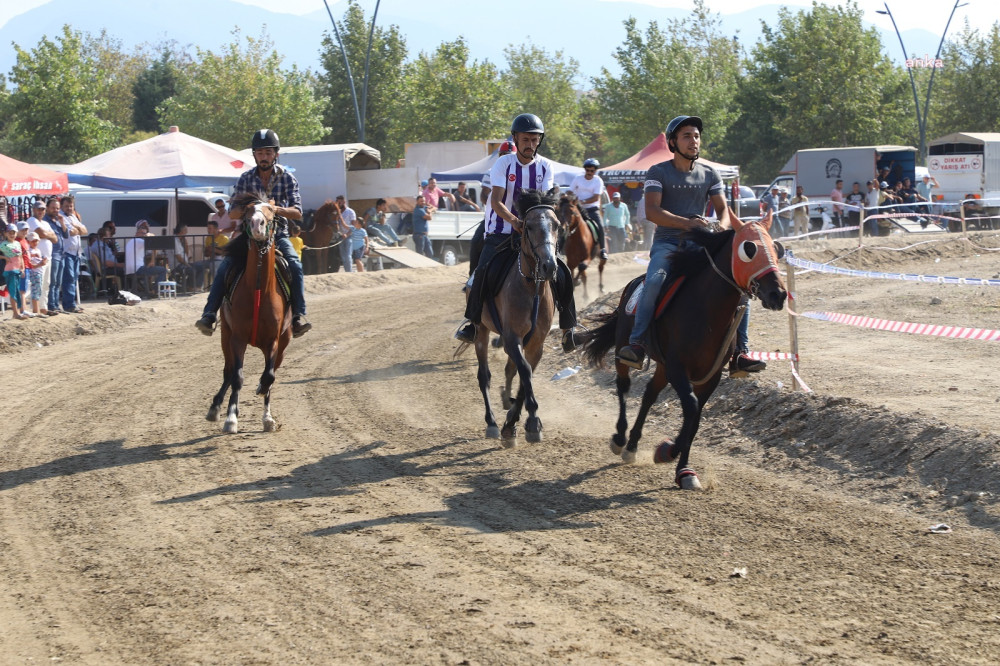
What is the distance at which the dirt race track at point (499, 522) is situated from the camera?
532 centimetres

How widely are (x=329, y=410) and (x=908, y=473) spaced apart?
6.15 m

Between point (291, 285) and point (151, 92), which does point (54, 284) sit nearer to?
point (291, 285)

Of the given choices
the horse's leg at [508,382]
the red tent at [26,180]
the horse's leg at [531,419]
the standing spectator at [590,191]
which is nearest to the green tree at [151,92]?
the red tent at [26,180]

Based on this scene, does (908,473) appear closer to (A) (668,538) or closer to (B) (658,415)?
(A) (668,538)

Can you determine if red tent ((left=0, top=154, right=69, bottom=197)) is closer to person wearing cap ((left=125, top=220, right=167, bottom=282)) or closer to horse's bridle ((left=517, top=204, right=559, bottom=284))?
person wearing cap ((left=125, top=220, right=167, bottom=282))

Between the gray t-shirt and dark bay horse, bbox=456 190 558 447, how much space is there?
1.11m

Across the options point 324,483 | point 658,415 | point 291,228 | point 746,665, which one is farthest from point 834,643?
point 291,228

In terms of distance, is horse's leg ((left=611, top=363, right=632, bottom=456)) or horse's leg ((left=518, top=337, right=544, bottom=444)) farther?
horse's leg ((left=518, top=337, right=544, bottom=444))

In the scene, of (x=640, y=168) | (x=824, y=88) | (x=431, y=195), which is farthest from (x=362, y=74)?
(x=431, y=195)

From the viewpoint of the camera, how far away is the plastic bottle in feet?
43.7

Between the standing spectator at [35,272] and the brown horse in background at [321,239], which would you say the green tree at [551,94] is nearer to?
the brown horse in background at [321,239]

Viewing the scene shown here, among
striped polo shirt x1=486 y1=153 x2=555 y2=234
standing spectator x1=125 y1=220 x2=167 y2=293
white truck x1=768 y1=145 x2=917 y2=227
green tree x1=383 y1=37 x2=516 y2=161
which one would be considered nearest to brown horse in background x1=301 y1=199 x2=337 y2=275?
standing spectator x1=125 y1=220 x2=167 y2=293

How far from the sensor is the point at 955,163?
4331cm

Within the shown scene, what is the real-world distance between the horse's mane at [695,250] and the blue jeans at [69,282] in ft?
47.1
